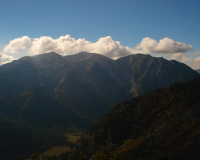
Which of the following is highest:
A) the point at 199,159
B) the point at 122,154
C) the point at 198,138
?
the point at 198,138

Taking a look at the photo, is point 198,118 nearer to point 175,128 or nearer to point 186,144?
point 175,128

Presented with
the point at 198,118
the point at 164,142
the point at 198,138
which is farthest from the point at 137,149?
the point at 198,118

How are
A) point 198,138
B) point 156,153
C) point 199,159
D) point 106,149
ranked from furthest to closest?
point 156,153 → point 198,138 → point 199,159 → point 106,149

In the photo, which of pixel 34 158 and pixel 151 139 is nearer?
pixel 34 158

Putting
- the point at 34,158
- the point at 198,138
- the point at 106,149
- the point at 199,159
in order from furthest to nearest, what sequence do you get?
the point at 198,138, the point at 199,159, the point at 34,158, the point at 106,149

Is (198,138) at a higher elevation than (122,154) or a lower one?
higher

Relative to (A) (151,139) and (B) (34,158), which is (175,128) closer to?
(A) (151,139)

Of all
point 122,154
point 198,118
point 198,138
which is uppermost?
point 198,118

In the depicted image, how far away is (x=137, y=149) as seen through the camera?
186000 mm

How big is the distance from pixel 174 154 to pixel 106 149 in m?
145

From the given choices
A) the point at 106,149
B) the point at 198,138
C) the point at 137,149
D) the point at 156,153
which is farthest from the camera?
the point at 137,149

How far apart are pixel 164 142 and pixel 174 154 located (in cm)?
2194

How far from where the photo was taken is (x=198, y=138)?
16088 cm

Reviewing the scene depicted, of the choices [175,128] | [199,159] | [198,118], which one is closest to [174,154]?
[199,159]
